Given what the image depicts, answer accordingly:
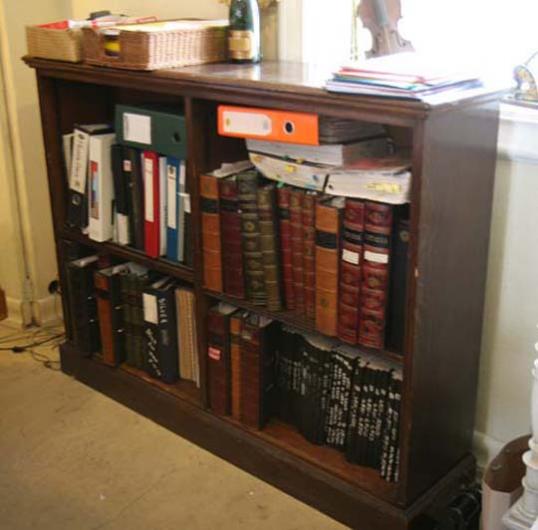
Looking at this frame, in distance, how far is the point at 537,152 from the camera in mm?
1641

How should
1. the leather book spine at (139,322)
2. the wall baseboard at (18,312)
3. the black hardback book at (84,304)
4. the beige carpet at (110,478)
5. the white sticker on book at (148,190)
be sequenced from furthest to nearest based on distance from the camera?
the wall baseboard at (18,312) → the black hardback book at (84,304) → the leather book spine at (139,322) → the white sticker on book at (148,190) → the beige carpet at (110,478)

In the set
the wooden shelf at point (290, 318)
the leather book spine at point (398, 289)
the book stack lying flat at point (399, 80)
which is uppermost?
the book stack lying flat at point (399, 80)

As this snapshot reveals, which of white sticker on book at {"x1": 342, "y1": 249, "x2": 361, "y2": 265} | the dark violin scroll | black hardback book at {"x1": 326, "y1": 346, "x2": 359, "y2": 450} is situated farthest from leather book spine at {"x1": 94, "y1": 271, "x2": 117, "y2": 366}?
the dark violin scroll

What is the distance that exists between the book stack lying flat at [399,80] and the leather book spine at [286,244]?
32cm

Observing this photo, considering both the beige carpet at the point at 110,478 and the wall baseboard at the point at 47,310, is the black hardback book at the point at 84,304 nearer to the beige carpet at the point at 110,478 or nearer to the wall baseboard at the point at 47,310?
the beige carpet at the point at 110,478

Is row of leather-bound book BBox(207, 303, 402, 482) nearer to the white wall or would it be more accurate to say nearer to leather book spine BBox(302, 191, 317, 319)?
leather book spine BBox(302, 191, 317, 319)

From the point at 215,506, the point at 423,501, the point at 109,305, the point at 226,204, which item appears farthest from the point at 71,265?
the point at 423,501

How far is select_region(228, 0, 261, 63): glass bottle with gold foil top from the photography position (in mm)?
1935

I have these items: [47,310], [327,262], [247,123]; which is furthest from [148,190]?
[47,310]

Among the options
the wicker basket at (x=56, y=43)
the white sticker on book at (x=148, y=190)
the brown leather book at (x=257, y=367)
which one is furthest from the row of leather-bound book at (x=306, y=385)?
the wicker basket at (x=56, y=43)

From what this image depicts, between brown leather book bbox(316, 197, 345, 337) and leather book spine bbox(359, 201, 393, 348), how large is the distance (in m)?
0.07

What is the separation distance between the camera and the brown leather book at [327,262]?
1.65 metres

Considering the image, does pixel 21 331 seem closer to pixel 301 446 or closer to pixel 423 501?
pixel 301 446

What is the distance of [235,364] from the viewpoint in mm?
2008
